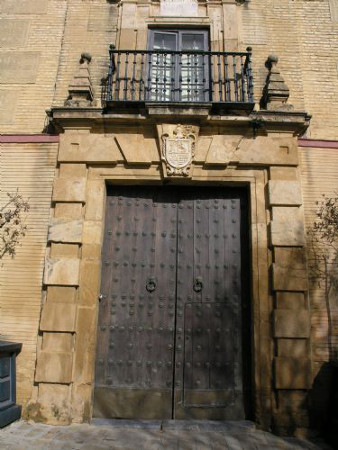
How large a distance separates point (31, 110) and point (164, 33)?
2.60m

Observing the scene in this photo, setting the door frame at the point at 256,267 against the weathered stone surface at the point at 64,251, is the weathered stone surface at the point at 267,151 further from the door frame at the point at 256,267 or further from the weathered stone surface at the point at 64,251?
the weathered stone surface at the point at 64,251

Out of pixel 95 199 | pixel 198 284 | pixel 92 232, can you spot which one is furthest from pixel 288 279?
pixel 95 199

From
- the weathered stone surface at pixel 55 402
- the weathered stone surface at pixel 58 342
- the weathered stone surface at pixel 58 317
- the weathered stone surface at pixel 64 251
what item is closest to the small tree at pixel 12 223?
the weathered stone surface at pixel 64 251

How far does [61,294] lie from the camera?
4.93 m

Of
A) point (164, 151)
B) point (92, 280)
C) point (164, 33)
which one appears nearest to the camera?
point (92, 280)

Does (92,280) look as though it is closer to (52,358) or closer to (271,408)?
(52,358)

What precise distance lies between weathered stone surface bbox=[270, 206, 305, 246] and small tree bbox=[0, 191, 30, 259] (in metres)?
3.41

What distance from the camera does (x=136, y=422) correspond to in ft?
15.3

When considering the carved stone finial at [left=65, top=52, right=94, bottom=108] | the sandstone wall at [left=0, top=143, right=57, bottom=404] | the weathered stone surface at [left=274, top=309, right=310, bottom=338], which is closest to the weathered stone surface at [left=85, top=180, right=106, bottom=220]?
the sandstone wall at [left=0, top=143, right=57, bottom=404]

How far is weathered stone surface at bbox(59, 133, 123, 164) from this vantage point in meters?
5.41

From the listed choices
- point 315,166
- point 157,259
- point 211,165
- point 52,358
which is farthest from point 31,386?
point 315,166

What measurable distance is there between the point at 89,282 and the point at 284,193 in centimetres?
287

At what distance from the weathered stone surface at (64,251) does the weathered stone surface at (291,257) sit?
2635 mm

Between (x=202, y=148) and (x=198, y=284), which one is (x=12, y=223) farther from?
(x=202, y=148)
